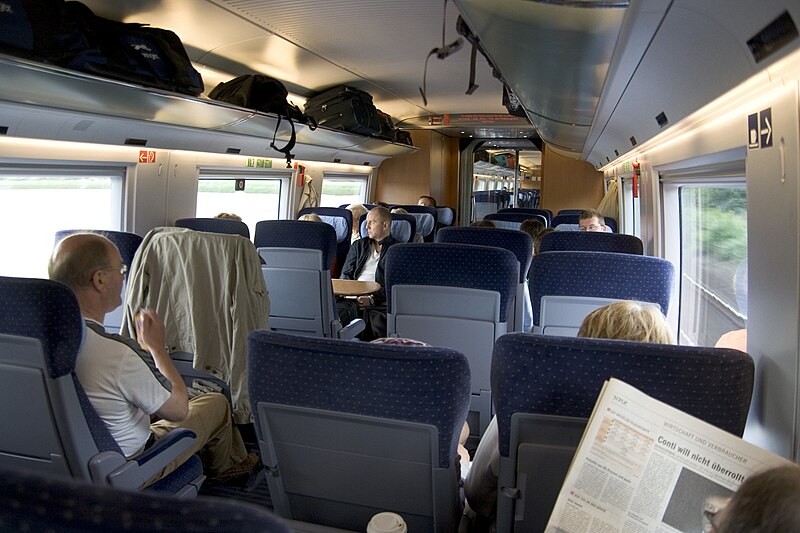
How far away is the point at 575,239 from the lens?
486 centimetres

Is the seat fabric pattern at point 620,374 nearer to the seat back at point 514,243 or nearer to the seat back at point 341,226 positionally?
the seat back at point 514,243

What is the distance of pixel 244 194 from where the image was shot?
8.83 meters

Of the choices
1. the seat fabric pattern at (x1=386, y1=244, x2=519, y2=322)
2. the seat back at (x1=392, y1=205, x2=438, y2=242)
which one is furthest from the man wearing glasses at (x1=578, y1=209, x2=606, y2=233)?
the seat back at (x1=392, y1=205, x2=438, y2=242)

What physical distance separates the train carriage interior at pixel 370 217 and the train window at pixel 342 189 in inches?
116

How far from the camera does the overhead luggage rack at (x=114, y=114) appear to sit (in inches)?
158

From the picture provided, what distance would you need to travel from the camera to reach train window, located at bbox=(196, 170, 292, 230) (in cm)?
776

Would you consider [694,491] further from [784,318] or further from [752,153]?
[752,153]

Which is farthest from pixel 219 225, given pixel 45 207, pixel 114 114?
pixel 45 207

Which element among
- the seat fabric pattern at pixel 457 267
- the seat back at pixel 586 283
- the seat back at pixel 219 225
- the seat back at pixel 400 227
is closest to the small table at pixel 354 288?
the seat back at pixel 219 225

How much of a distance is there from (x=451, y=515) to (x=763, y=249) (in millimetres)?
1423

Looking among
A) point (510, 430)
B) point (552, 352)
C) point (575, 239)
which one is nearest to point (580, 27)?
point (552, 352)

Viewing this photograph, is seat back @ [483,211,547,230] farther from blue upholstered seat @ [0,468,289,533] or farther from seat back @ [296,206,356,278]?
blue upholstered seat @ [0,468,289,533]

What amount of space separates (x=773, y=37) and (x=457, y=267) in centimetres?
220

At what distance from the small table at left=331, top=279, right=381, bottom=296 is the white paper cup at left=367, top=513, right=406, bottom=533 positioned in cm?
390
